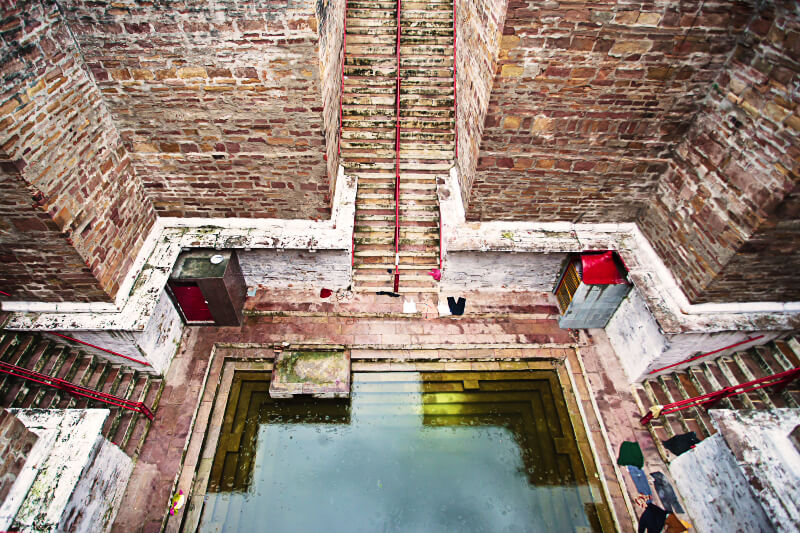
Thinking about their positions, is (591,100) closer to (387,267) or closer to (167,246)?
(387,267)

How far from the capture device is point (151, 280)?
6.42 meters

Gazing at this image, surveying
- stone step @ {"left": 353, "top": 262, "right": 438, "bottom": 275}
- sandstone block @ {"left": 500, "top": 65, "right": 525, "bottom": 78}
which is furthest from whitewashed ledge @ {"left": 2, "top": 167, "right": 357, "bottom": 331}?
sandstone block @ {"left": 500, "top": 65, "right": 525, "bottom": 78}

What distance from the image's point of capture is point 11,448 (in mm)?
4270

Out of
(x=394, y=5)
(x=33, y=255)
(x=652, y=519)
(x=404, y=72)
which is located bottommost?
(x=652, y=519)

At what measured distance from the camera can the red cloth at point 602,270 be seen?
694 cm

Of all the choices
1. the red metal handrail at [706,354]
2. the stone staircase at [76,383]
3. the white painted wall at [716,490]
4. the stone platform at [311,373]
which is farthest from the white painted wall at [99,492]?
the red metal handrail at [706,354]

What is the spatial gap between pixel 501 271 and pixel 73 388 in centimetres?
717

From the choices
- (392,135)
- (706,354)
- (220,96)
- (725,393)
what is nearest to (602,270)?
(706,354)

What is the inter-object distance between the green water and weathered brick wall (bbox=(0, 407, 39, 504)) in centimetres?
221

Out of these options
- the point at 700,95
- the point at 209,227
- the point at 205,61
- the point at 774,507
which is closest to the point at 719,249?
the point at 700,95

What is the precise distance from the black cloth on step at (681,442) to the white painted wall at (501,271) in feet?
10.5

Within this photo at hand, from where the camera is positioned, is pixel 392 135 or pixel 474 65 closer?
pixel 474 65

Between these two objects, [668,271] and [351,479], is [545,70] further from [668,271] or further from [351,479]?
[351,479]

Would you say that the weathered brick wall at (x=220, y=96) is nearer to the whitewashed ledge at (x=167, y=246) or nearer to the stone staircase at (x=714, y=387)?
the whitewashed ledge at (x=167, y=246)
